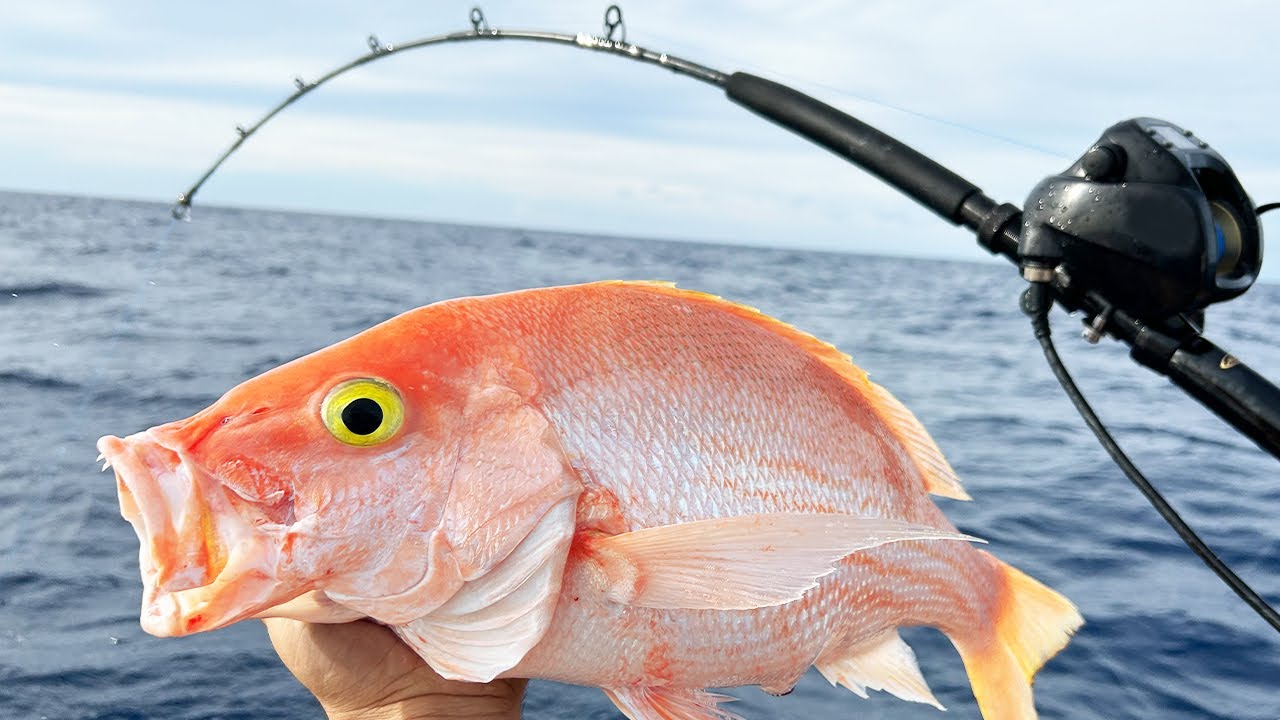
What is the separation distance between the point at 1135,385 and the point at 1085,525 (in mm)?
9231

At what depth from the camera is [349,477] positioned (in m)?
1.27

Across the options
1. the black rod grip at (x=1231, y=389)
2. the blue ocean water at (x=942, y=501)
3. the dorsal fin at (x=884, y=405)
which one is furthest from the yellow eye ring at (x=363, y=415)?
the blue ocean water at (x=942, y=501)

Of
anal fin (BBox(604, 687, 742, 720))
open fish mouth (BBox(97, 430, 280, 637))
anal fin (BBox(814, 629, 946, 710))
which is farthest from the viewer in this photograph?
anal fin (BBox(814, 629, 946, 710))

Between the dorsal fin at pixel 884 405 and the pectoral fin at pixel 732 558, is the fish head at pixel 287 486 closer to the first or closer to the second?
the pectoral fin at pixel 732 558

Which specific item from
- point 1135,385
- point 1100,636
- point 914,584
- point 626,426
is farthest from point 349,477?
point 1135,385

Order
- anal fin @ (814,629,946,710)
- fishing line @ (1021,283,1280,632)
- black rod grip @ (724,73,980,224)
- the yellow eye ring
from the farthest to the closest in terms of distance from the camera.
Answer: black rod grip @ (724,73,980,224) < anal fin @ (814,629,946,710) < fishing line @ (1021,283,1280,632) < the yellow eye ring

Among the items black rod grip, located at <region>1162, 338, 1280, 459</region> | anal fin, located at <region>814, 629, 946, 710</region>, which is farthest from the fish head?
black rod grip, located at <region>1162, 338, 1280, 459</region>

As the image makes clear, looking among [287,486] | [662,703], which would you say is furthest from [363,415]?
[662,703]

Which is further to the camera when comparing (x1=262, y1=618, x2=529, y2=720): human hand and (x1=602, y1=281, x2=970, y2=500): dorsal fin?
(x1=602, y1=281, x2=970, y2=500): dorsal fin

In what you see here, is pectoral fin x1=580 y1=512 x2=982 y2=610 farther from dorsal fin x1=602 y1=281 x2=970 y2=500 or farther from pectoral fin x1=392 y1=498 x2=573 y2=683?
dorsal fin x1=602 y1=281 x2=970 y2=500

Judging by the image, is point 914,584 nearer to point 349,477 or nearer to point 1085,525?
point 349,477

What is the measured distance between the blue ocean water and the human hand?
226 cm

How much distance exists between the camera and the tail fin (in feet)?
6.06

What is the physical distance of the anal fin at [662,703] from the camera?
4.71 feet
